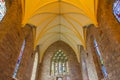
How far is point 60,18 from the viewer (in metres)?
10.8

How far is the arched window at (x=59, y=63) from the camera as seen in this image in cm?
1199

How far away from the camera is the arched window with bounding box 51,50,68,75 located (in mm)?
11990

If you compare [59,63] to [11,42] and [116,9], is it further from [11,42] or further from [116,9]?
[116,9]

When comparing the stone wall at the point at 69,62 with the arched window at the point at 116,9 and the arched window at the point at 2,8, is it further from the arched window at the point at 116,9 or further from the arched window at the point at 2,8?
the arched window at the point at 2,8

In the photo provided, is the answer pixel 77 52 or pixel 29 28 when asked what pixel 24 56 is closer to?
pixel 29 28

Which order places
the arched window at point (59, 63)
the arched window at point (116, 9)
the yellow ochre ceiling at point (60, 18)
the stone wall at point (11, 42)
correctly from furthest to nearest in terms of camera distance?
the arched window at point (59, 63) < the yellow ochre ceiling at point (60, 18) < the arched window at point (116, 9) < the stone wall at point (11, 42)

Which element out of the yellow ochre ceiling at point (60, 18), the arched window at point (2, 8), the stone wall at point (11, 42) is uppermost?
the yellow ochre ceiling at point (60, 18)

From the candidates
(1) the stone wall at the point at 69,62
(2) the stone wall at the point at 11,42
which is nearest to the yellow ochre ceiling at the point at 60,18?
(1) the stone wall at the point at 69,62

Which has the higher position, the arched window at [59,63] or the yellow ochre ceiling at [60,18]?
the yellow ochre ceiling at [60,18]

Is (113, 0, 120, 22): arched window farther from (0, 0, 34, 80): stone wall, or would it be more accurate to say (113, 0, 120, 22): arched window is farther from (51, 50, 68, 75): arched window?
(51, 50, 68, 75): arched window

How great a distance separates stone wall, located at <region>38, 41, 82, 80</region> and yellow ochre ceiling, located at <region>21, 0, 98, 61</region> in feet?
1.53

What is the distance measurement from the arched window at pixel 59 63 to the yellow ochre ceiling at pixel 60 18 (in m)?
1.19

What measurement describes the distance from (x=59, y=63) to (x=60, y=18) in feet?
13.7

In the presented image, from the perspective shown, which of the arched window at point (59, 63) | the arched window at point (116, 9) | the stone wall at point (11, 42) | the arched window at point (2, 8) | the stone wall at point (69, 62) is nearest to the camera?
the stone wall at point (11, 42)
